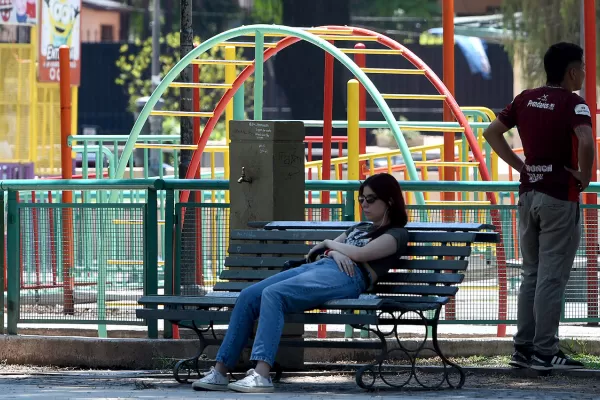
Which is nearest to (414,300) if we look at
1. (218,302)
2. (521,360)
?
(521,360)

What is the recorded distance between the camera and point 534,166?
8.01m

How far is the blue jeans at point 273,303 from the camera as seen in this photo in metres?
7.44

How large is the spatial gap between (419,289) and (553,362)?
3.16 ft

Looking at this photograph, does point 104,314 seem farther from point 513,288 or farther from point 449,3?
point 449,3

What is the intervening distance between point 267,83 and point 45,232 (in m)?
44.6

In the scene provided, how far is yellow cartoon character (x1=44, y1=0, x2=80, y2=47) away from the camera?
24156 mm

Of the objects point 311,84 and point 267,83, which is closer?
point 311,84

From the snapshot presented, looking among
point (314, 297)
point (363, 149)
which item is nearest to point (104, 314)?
→ point (314, 297)

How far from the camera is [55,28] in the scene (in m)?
24.3

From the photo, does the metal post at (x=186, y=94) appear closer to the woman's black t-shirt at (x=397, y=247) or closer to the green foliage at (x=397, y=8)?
the woman's black t-shirt at (x=397, y=247)

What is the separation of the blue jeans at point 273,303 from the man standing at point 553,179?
1.14 metres

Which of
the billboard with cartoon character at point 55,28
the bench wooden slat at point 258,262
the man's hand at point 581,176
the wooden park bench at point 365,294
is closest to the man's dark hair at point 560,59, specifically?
the man's hand at point 581,176

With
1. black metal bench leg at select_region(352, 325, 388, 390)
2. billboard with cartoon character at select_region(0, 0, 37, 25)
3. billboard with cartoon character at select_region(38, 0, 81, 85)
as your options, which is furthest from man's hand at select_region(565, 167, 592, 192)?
billboard with cartoon character at select_region(38, 0, 81, 85)

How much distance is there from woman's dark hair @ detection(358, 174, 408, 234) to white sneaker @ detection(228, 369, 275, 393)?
1.22 meters
